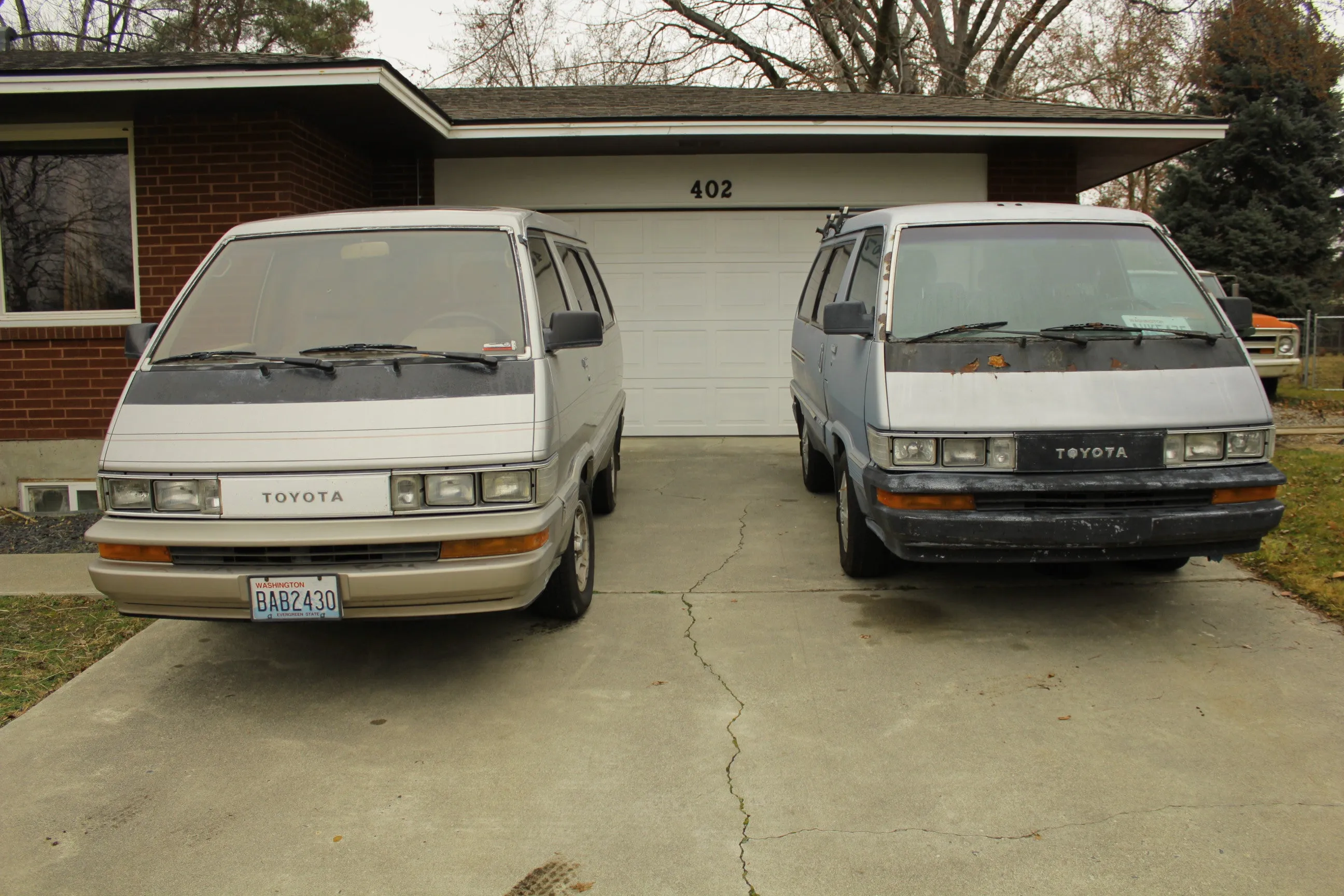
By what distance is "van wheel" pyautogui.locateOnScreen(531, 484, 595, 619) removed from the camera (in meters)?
5.19

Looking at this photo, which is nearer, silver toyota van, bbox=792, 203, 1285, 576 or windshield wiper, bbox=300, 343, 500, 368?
windshield wiper, bbox=300, 343, 500, 368

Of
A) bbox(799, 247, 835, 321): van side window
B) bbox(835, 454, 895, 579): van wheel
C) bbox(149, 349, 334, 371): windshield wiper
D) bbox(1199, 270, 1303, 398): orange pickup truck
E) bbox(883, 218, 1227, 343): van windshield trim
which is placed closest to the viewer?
bbox(149, 349, 334, 371): windshield wiper

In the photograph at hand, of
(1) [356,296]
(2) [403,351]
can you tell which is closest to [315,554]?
(2) [403,351]

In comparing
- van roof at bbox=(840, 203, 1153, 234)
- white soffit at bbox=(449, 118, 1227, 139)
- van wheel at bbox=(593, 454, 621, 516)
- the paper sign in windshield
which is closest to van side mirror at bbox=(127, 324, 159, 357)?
van wheel at bbox=(593, 454, 621, 516)

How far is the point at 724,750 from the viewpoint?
3.95 metres

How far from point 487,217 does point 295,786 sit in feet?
9.22

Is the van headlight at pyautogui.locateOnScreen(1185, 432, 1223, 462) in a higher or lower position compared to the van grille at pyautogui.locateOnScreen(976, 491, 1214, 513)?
higher

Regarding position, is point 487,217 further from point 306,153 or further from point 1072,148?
point 1072,148

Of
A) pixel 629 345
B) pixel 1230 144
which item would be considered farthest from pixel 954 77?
pixel 629 345

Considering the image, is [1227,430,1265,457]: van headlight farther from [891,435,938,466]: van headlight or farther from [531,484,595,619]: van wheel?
[531,484,595,619]: van wheel

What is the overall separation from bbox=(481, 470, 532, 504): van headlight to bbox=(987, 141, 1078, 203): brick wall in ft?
26.4

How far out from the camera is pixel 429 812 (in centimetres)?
352

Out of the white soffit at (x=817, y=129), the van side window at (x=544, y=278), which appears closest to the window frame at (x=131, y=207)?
the white soffit at (x=817, y=129)

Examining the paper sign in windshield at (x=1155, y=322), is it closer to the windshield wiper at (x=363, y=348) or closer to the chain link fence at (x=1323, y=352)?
the windshield wiper at (x=363, y=348)
